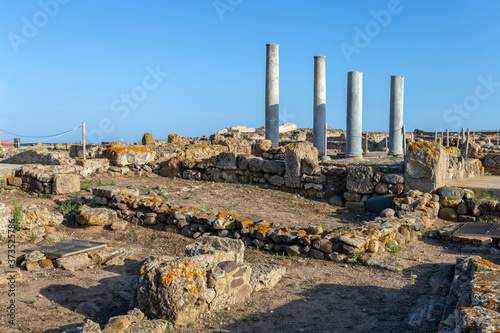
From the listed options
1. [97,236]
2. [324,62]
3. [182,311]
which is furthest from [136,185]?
[324,62]

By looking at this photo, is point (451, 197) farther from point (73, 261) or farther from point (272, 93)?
point (272, 93)

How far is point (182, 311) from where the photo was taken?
4266 mm

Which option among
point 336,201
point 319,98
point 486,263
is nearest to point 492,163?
point 336,201

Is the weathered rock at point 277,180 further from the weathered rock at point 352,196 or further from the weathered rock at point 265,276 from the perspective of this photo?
the weathered rock at point 265,276

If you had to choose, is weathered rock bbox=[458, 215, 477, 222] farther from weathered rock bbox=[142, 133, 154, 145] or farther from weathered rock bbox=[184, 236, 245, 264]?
weathered rock bbox=[142, 133, 154, 145]

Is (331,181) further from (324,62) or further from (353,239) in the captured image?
(324,62)

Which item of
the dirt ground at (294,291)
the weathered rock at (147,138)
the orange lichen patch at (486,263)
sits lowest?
the dirt ground at (294,291)

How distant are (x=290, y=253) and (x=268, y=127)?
13.8 m

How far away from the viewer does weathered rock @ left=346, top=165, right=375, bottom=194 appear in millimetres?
10633

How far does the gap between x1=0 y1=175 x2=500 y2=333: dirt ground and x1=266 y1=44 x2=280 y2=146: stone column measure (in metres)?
12.2

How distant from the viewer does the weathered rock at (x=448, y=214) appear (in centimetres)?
912

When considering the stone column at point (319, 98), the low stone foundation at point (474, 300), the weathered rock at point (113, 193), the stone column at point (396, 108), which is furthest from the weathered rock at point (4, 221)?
the stone column at point (396, 108)

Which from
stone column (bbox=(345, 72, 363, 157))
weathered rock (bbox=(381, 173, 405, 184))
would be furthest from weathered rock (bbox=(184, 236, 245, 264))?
stone column (bbox=(345, 72, 363, 157))

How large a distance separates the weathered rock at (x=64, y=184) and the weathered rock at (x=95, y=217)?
2202mm
